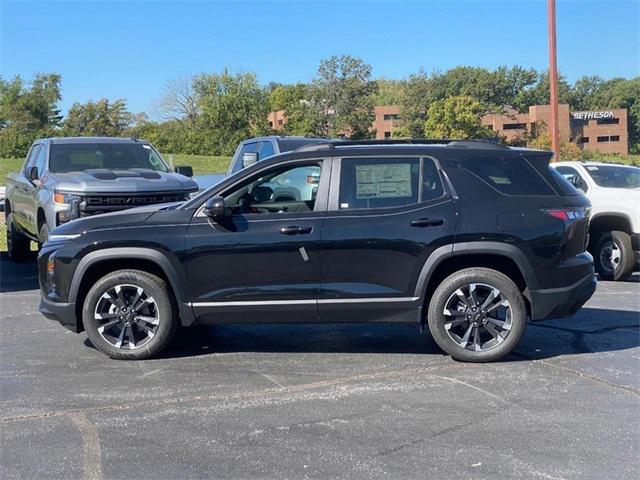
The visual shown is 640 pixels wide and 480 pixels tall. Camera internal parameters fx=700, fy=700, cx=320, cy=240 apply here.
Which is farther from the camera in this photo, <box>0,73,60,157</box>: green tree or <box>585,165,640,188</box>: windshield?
<box>0,73,60,157</box>: green tree

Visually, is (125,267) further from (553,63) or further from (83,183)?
(553,63)

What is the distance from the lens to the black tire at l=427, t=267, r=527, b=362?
581 centimetres

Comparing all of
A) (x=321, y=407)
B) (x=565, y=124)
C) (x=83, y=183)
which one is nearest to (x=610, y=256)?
(x=321, y=407)

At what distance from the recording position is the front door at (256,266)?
5809mm

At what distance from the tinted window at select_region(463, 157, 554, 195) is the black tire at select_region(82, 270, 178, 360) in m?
2.82

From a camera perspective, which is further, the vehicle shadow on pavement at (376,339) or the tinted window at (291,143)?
the tinted window at (291,143)

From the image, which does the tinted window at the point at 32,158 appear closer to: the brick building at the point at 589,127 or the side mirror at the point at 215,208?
the side mirror at the point at 215,208

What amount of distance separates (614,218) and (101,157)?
7797 millimetres

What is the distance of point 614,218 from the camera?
34.3 ft

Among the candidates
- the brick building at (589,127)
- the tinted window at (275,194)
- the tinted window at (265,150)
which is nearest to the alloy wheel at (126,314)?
the tinted window at (275,194)

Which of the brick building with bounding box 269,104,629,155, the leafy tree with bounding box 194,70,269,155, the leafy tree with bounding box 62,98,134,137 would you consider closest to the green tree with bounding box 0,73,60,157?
the leafy tree with bounding box 62,98,134,137

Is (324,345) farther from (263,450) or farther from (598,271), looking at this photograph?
→ (598,271)

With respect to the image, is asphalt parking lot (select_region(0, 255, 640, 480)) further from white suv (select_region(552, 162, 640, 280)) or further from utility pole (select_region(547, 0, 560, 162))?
utility pole (select_region(547, 0, 560, 162))

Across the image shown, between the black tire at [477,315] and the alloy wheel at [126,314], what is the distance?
2.37 meters
